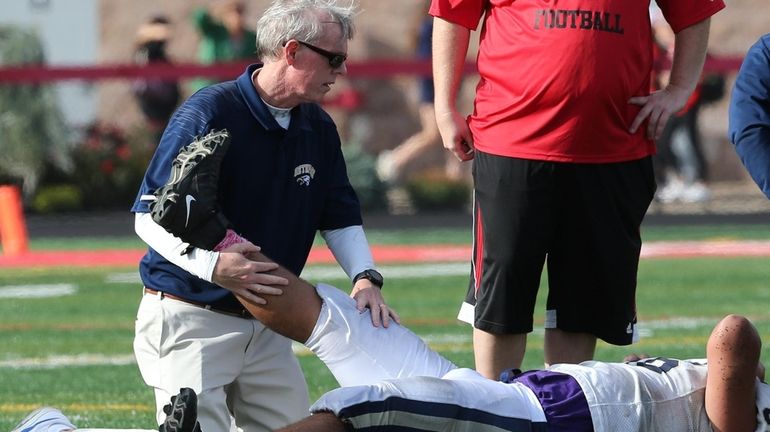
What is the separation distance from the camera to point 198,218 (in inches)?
172

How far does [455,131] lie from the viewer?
5.20 meters

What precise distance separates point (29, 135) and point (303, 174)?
1043cm

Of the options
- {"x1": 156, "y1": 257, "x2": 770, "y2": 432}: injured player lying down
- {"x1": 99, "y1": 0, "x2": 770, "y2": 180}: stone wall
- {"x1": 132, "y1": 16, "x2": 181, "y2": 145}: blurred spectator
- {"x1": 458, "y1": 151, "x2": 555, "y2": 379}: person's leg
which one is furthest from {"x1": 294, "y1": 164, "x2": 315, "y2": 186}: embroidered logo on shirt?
{"x1": 99, "y1": 0, "x2": 770, "y2": 180}: stone wall

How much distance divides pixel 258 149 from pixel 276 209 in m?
0.20

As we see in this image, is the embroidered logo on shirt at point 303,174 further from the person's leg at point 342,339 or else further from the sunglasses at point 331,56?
the person's leg at point 342,339

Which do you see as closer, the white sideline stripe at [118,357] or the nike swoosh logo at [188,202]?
the nike swoosh logo at [188,202]

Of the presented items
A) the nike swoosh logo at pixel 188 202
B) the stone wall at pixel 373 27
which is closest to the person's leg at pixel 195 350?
the nike swoosh logo at pixel 188 202

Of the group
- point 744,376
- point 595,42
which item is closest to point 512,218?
point 595,42

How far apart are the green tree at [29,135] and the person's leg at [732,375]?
37.1 feet

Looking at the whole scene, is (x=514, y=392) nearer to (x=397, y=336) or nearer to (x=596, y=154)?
(x=397, y=336)

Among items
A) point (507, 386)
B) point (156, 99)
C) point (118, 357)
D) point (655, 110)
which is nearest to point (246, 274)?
point (507, 386)

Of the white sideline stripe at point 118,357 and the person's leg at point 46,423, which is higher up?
the person's leg at point 46,423

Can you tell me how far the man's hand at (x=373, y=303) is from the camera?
15.3 ft

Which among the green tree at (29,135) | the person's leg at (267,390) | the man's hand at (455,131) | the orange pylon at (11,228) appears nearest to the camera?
the person's leg at (267,390)
